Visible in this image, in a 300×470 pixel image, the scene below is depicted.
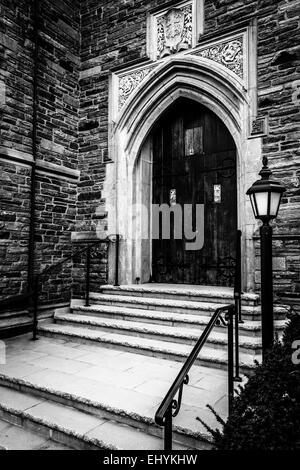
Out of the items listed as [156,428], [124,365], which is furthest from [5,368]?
[156,428]

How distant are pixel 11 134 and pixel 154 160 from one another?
8.02ft

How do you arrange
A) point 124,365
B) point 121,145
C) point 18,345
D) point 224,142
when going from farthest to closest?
point 121,145, point 224,142, point 18,345, point 124,365

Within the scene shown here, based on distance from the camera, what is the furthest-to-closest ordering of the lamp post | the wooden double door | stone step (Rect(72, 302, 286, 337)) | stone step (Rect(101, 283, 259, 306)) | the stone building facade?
1. the wooden double door
2. the stone building facade
3. stone step (Rect(101, 283, 259, 306))
4. stone step (Rect(72, 302, 286, 337))
5. the lamp post

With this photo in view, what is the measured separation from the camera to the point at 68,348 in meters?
3.94

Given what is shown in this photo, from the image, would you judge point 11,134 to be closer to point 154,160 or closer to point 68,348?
point 154,160

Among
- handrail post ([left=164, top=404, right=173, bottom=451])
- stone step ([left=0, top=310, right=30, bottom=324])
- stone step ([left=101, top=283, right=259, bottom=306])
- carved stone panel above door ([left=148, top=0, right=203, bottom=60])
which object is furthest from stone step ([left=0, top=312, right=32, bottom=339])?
carved stone panel above door ([left=148, top=0, right=203, bottom=60])

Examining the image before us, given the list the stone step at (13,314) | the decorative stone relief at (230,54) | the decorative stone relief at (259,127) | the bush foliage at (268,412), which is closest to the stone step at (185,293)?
the stone step at (13,314)

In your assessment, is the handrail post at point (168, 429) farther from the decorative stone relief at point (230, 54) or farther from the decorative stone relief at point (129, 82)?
the decorative stone relief at point (129, 82)

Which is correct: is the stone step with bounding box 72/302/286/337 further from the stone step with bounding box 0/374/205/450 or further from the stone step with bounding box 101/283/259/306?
the stone step with bounding box 0/374/205/450

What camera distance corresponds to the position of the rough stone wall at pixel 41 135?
485 centimetres

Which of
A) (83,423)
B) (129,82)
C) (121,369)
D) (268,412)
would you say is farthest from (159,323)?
(129,82)

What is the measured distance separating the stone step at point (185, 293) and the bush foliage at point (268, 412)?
170cm

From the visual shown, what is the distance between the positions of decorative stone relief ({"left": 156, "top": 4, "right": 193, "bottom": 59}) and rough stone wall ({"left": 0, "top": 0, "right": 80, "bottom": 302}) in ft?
5.73

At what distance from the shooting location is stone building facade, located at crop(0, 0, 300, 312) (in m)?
4.45
